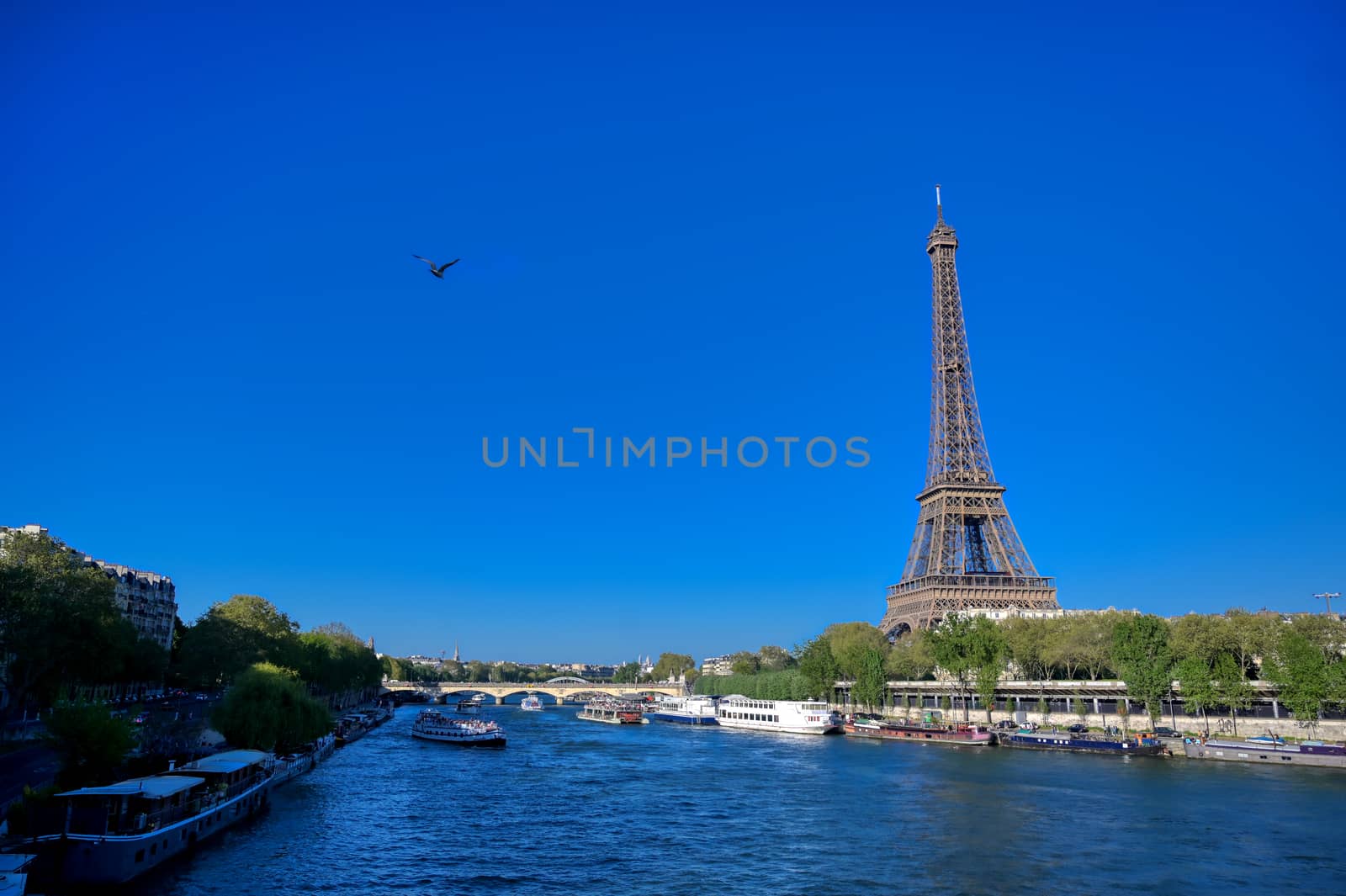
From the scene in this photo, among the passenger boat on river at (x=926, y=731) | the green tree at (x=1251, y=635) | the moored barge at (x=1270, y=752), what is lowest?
the passenger boat on river at (x=926, y=731)

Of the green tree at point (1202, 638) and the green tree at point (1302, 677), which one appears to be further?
the green tree at point (1202, 638)

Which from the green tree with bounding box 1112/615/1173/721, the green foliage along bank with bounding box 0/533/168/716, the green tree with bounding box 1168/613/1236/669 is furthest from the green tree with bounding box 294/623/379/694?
the green tree with bounding box 1168/613/1236/669

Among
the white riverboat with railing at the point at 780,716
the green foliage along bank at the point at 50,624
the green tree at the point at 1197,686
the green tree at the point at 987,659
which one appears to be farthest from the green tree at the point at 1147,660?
the green foliage along bank at the point at 50,624

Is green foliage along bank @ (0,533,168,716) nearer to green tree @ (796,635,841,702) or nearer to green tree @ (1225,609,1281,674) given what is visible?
green tree @ (796,635,841,702)

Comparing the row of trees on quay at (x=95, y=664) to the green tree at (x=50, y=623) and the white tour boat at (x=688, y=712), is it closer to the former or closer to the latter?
the green tree at (x=50, y=623)

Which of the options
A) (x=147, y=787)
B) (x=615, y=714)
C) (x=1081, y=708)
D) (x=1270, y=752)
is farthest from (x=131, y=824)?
(x=615, y=714)
